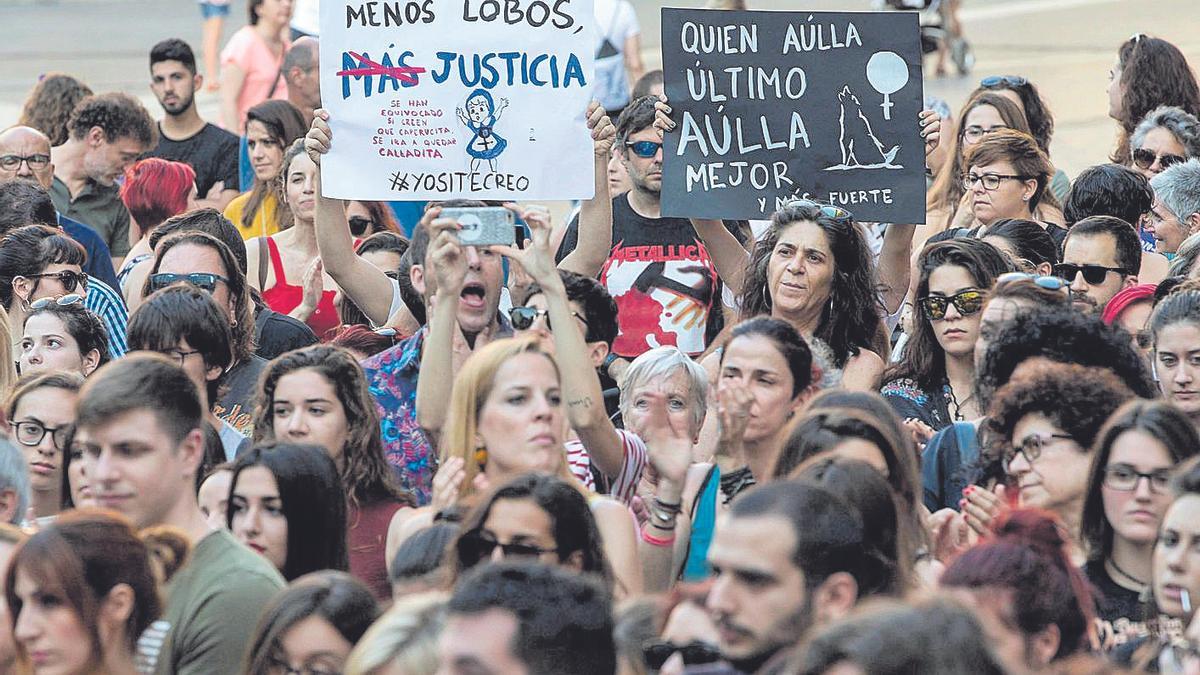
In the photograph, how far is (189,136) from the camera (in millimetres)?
11859

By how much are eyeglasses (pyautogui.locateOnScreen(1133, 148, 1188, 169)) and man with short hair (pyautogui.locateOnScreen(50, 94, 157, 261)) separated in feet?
17.0

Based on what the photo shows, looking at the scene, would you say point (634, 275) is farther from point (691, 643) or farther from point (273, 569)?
point (691, 643)

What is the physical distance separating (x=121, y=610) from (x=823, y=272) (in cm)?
336

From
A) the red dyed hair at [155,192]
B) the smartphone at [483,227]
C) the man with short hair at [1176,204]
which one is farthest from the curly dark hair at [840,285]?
the red dyed hair at [155,192]

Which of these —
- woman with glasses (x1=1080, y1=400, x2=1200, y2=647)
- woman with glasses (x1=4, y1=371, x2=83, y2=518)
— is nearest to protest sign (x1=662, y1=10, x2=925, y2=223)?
woman with glasses (x1=4, y1=371, x2=83, y2=518)

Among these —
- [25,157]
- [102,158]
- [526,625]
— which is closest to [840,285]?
[526,625]

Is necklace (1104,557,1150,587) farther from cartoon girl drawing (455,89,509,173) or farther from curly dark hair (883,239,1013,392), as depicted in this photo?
cartoon girl drawing (455,89,509,173)

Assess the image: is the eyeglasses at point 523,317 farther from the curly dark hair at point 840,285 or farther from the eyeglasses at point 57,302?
the eyeglasses at point 57,302

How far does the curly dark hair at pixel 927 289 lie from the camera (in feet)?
23.0

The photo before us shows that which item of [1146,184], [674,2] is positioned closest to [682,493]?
[1146,184]

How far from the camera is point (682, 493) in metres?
5.89

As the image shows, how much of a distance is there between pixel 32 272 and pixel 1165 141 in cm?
508

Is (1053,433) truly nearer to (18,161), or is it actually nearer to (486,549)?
(486,549)

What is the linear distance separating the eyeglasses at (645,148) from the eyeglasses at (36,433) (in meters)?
3.03
